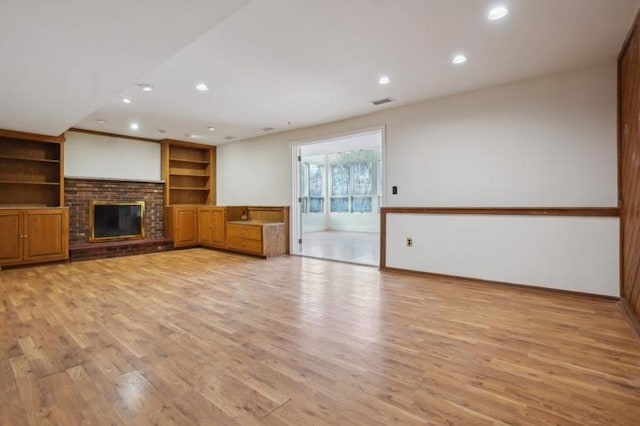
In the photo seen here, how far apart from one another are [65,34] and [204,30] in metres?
0.93

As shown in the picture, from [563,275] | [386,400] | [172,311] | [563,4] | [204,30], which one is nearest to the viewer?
[386,400]

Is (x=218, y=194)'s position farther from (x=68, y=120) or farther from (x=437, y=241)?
(x=437, y=241)

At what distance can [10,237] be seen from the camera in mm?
4852

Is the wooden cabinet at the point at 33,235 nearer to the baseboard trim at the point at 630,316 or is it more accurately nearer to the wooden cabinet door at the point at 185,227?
the wooden cabinet door at the point at 185,227

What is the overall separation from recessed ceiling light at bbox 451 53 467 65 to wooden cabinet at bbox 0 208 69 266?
614cm

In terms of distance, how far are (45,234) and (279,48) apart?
4.97 m

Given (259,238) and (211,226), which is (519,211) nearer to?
(259,238)

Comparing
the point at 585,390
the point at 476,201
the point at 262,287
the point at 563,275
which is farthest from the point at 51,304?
the point at 563,275

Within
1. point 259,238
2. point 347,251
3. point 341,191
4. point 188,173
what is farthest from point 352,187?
point 259,238

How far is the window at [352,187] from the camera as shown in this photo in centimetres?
1059

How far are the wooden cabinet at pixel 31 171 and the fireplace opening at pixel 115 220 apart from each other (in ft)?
2.13

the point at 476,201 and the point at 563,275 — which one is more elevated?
the point at 476,201

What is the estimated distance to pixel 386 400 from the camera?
5.42ft

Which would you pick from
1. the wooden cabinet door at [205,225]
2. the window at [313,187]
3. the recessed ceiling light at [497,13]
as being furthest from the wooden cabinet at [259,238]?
the window at [313,187]
